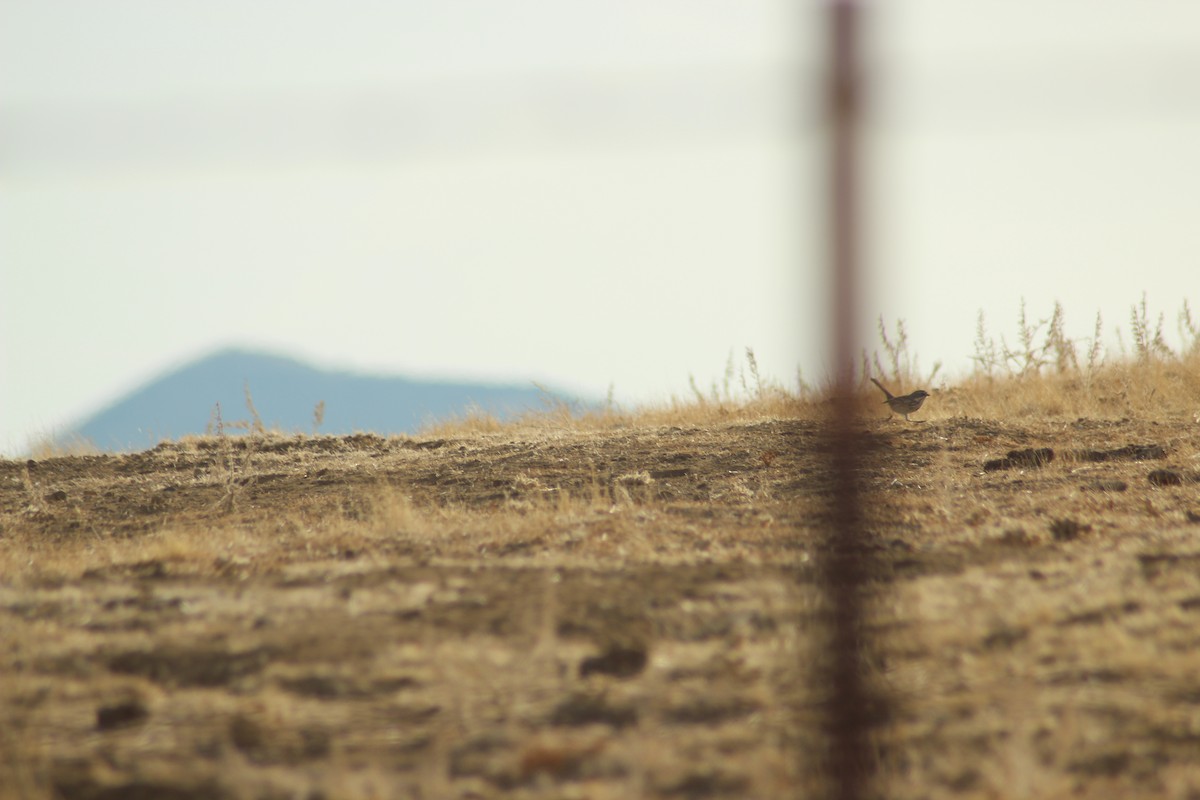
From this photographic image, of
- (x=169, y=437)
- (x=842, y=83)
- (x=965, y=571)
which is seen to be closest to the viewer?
(x=842, y=83)

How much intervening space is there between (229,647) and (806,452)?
471cm

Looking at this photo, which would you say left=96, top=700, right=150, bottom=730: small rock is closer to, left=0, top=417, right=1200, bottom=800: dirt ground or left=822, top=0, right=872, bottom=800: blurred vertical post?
left=0, top=417, right=1200, bottom=800: dirt ground

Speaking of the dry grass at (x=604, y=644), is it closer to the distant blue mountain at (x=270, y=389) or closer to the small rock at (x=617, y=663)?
the small rock at (x=617, y=663)

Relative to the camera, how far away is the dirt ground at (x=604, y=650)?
2.40m

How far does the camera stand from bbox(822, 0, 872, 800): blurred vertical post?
251 centimetres

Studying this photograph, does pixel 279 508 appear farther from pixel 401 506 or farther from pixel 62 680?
pixel 62 680

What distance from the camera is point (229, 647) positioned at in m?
3.14

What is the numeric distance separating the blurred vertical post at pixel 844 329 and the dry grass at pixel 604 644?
0.27 ft

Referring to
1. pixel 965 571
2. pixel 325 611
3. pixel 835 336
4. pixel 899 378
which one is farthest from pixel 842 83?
pixel 899 378

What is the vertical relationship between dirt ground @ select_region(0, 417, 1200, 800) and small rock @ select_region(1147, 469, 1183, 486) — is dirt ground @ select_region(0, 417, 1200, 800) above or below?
below

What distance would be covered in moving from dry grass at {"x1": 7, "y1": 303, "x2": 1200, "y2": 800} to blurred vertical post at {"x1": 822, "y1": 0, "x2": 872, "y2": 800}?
0.08 m

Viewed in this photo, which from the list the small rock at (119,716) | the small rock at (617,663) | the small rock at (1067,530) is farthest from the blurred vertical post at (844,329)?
the small rock at (1067,530)

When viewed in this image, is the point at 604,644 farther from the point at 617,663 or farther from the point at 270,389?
the point at 270,389

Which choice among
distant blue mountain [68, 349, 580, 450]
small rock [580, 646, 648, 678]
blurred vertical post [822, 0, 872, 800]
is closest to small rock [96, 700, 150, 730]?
small rock [580, 646, 648, 678]
